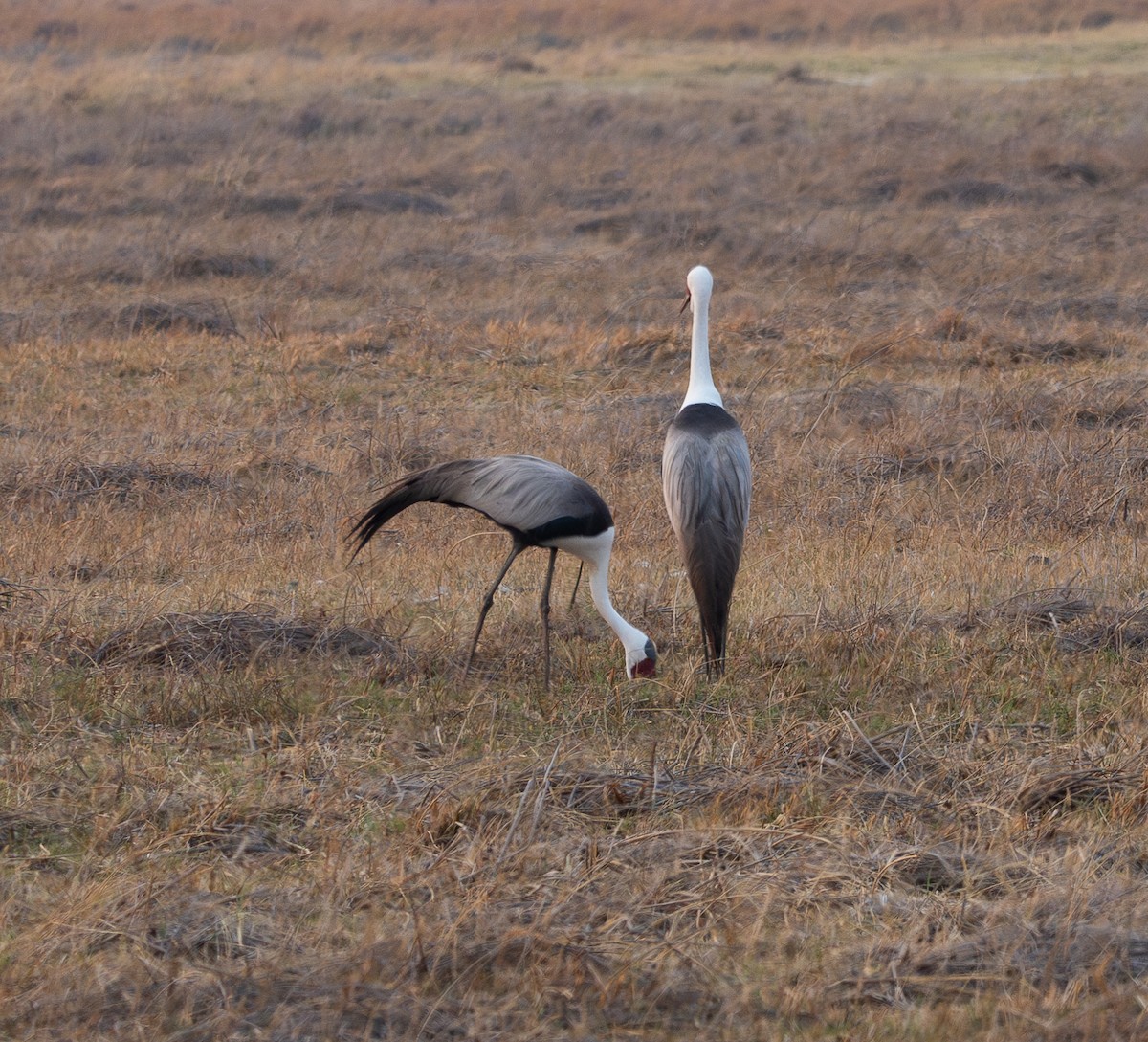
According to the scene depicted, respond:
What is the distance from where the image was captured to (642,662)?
4.86 metres

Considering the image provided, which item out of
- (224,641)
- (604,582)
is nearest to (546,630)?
(604,582)

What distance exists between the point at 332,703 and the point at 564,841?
48.4 inches

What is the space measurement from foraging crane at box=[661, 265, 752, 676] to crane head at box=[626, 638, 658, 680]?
22 centimetres

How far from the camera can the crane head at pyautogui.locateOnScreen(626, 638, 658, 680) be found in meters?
4.86

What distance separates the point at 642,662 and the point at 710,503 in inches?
24.8

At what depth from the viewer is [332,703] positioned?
465 cm

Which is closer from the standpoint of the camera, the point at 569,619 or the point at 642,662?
the point at 642,662

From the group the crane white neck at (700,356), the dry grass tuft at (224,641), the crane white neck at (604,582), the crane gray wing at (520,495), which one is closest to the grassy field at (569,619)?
the dry grass tuft at (224,641)

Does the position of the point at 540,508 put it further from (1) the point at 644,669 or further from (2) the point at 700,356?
(2) the point at 700,356

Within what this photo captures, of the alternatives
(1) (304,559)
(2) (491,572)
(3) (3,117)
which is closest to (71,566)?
(1) (304,559)

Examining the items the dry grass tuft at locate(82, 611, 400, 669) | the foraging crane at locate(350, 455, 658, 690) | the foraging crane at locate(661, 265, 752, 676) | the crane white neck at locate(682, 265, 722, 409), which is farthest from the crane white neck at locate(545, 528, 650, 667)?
the crane white neck at locate(682, 265, 722, 409)

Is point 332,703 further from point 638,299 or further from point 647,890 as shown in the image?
point 638,299

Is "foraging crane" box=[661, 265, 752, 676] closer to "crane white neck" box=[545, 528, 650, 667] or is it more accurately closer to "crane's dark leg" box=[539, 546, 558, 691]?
"crane white neck" box=[545, 528, 650, 667]

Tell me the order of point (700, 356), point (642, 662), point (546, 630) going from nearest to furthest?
1. point (642, 662)
2. point (546, 630)
3. point (700, 356)
